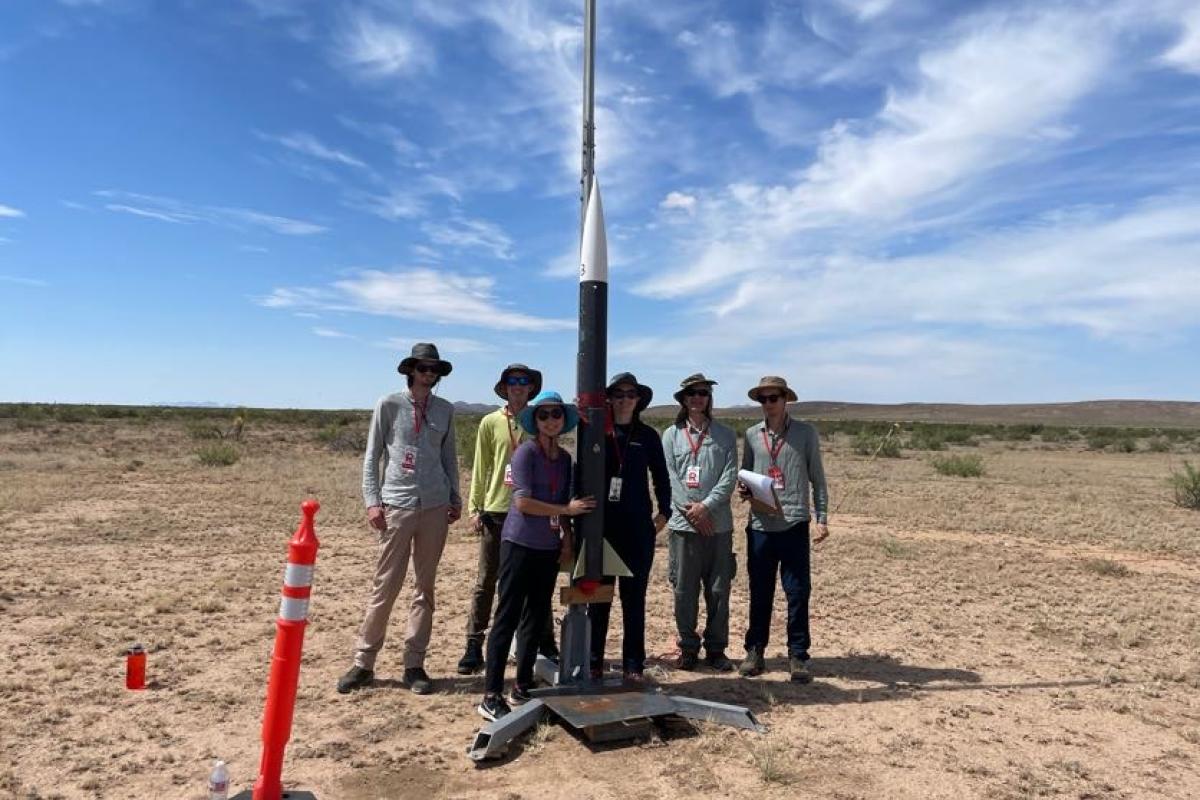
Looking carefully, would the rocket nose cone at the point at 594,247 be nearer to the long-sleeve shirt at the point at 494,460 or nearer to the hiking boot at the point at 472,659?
the long-sleeve shirt at the point at 494,460

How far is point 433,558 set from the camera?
5.65 meters

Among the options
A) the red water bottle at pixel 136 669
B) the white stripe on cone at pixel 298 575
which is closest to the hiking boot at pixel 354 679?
the red water bottle at pixel 136 669

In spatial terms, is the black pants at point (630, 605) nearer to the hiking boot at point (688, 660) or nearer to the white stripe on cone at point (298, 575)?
the hiking boot at point (688, 660)

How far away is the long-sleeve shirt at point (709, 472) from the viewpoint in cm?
596

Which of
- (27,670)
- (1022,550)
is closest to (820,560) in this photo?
(1022,550)

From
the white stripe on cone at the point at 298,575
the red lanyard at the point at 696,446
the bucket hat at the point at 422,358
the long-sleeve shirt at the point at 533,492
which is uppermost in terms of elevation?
the bucket hat at the point at 422,358

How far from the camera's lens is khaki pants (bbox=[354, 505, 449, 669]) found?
5.54m

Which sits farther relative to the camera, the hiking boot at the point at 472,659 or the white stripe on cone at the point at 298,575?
the hiking boot at the point at 472,659

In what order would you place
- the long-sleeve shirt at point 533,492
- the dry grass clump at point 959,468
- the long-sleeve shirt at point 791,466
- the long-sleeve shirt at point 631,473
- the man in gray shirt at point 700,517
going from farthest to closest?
the dry grass clump at point 959,468
the man in gray shirt at point 700,517
the long-sleeve shirt at point 791,466
the long-sleeve shirt at point 631,473
the long-sleeve shirt at point 533,492

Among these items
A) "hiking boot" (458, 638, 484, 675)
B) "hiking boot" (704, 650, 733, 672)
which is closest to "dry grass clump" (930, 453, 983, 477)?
"hiking boot" (704, 650, 733, 672)

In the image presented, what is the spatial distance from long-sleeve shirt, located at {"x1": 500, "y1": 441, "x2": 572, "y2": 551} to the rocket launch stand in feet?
1.67

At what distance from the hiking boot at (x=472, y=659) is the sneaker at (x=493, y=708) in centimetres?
112

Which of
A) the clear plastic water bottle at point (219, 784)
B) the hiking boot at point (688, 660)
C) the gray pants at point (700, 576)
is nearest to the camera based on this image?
the clear plastic water bottle at point (219, 784)

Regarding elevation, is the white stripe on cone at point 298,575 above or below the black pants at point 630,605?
above
